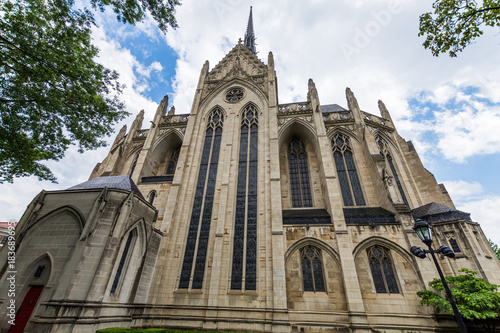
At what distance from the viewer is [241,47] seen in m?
24.5

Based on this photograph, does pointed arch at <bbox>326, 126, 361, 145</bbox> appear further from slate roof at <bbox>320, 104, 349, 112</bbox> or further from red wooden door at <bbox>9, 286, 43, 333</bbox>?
red wooden door at <bbox>9, 286, 43, 333</bbox>

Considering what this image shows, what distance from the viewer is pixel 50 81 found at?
831 centimetres

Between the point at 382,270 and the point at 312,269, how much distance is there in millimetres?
3833

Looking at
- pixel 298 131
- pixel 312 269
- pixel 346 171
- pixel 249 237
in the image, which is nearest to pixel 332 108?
pixel 298 131

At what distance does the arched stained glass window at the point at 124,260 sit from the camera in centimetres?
959

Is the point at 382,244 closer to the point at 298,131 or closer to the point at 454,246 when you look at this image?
the point at 454,246

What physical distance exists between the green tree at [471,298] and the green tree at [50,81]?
16110 millimetres

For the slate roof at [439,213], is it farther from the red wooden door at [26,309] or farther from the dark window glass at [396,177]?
the red wooden door at [26,309]

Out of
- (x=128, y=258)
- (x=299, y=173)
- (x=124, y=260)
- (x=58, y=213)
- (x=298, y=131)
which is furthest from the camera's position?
(x=298, y=131)

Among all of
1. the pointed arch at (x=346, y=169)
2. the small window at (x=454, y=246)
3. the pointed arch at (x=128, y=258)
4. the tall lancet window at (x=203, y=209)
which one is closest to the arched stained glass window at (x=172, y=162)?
the tall lancet window at (x=203, y=209)

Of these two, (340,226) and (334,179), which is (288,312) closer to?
(340,226)

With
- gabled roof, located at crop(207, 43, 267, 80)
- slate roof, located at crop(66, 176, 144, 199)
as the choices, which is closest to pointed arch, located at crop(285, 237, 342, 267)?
slate roof, located at crop(66, 176, 144, 199)

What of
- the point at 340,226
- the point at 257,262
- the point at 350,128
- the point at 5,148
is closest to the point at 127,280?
the point at 257,262

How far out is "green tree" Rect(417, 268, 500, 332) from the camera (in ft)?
27.7
